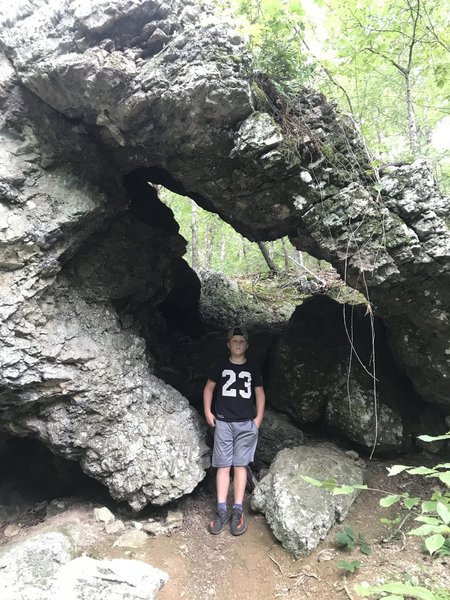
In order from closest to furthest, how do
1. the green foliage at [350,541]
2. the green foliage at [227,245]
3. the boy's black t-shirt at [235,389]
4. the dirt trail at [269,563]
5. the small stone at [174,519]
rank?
the dirt trail at [269,563] → the green foliage at [350,541] → the small stone at [174,519] → the boy's black t-shirt at [235,389] → the green foliage at [227,245]

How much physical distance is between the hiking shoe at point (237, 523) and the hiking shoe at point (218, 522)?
0.10 m

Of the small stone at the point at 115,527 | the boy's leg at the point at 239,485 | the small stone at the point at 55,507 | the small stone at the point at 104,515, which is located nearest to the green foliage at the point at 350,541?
the boy's leg at the point at 239,485

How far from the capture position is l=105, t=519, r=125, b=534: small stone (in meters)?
4.82

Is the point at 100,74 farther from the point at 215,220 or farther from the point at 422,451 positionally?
the point at 215,220

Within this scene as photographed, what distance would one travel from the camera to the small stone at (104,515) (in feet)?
16.2

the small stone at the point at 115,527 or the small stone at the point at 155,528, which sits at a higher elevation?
the small stone at the point at 115,527

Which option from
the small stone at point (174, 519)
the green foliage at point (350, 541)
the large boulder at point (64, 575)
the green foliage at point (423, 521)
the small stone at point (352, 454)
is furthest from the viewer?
the small stone at point (352, 454)

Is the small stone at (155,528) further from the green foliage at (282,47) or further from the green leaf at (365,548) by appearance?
the green foliage at (282,47)

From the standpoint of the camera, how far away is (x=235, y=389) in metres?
5.45

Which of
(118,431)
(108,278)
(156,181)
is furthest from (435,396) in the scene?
(156,181)

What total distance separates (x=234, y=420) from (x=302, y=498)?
1268mm

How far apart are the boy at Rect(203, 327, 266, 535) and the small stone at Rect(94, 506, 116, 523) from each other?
128cm

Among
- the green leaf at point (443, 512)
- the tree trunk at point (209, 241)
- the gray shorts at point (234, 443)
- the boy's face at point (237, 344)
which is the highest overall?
the tree trunk at point (209, 241)

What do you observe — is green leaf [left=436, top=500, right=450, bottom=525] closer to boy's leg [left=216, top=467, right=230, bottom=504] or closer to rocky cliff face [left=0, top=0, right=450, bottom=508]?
rocky cliff face [left=0, top=0, right=450, bottom=508]
